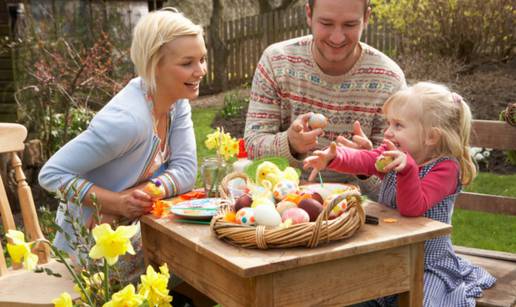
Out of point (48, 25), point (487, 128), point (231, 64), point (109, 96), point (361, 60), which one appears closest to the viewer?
point (361, 60)

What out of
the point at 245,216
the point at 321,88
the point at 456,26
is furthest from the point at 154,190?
the point at 456,26

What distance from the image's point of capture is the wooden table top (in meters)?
2.02

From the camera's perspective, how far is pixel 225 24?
13.2m

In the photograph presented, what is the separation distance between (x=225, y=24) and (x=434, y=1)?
505cm

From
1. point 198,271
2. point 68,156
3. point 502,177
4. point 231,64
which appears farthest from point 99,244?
point 231,64

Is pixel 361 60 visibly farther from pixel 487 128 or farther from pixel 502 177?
pixel 502 177

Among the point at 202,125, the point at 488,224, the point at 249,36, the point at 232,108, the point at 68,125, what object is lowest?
the point at 202,125

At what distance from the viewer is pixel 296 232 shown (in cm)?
209

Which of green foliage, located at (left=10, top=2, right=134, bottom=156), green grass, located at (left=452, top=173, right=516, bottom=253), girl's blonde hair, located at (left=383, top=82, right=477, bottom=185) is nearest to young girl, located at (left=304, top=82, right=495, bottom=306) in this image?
girl's blonde hair, located at (left=383, top=82, right=477, bottom=185)

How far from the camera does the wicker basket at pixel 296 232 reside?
2.09 metres

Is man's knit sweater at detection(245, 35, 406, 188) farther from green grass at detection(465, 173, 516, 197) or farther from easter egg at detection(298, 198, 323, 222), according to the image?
green grass at detection(465, 173, 516, 197)

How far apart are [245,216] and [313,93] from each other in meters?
1.11

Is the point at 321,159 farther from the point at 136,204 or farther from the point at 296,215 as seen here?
the point at 136,204

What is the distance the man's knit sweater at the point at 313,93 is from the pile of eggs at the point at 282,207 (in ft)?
2.10
